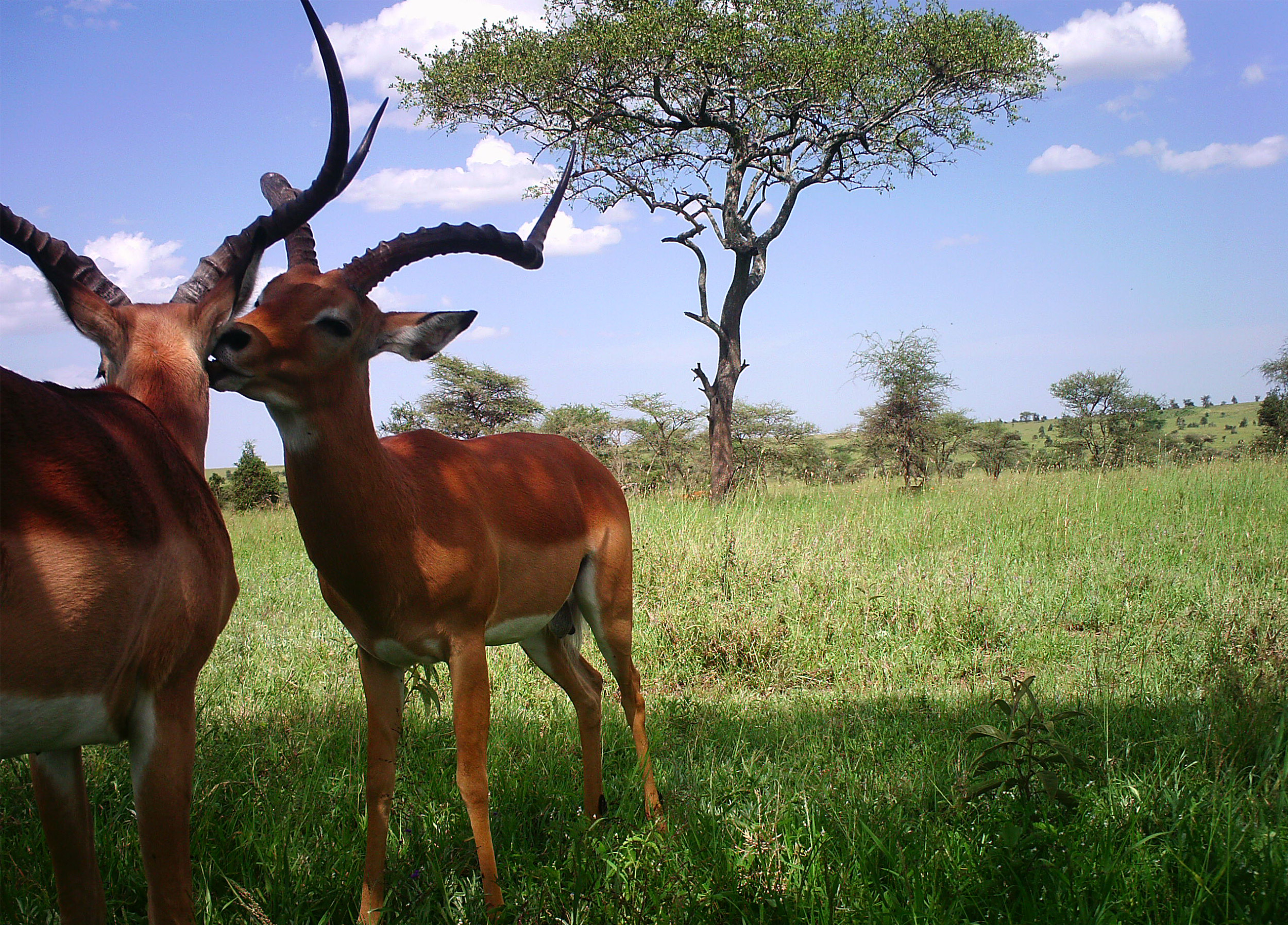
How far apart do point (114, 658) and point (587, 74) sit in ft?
48.2

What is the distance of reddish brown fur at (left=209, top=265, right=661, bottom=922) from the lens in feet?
8.05

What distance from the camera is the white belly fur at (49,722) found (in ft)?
5.80

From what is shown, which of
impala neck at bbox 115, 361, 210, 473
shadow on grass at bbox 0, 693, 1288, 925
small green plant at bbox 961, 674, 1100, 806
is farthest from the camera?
impala neck at bbox 115, 361, 210, 473

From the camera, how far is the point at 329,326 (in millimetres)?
2508

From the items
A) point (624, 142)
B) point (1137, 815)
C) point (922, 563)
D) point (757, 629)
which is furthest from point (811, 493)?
point (1137, 815)

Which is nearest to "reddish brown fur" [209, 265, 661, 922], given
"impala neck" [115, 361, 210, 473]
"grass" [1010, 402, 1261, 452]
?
"impala neck" [115, 361, 210, 473]

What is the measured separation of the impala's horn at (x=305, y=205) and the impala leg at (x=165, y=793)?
5.24 ft

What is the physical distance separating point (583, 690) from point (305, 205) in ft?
6.76

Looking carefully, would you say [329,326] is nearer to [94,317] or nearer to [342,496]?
[342,496]

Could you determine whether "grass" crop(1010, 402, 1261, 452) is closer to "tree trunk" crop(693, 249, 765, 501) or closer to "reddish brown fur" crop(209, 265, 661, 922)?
"tree trunk" crop(693, 249, 765, 501)

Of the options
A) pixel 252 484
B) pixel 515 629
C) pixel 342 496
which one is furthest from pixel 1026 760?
pixel 252 484

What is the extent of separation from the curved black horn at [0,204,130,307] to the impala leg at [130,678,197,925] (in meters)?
1.68

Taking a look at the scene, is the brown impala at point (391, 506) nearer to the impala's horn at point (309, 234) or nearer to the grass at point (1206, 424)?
the impala's horn at point (309, 234)

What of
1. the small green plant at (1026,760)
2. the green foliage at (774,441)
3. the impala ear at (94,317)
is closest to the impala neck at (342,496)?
the impala ear at (94,317)
